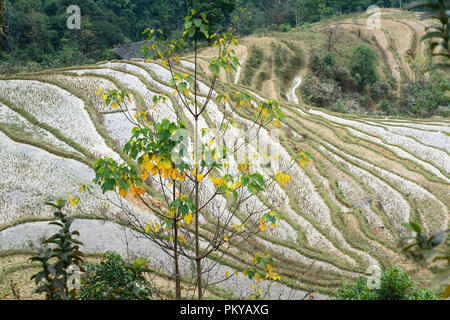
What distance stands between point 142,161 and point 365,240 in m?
8.71

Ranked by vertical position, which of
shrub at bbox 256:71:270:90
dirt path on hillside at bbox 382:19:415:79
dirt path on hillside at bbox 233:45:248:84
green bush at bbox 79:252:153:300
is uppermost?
dirt path on hillside at bbox 382:19:415:79

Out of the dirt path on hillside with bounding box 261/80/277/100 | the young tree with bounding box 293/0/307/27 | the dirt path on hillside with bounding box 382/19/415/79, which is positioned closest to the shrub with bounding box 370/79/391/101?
the dirt path on hillside with bounding box 382/19/415/79

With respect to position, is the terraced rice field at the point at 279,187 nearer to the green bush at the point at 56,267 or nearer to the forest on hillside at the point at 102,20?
the green bush at the point at 56,267

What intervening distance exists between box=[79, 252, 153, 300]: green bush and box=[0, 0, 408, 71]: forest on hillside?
79.7 feet

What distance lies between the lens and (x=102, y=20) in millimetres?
39688

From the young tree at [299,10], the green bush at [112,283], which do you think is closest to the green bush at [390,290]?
the green bush at [112,283]

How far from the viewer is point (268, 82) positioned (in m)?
28.0

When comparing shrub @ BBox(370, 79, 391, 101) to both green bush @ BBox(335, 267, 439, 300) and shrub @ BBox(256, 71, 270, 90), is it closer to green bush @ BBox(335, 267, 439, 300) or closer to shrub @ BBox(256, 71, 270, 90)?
shrub @ BBox(256, 71, 270, 90)

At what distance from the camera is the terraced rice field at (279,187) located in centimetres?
862

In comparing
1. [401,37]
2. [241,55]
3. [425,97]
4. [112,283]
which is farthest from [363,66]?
[112,283]

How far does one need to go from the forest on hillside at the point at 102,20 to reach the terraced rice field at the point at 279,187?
13704mm

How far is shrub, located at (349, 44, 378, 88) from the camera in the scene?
28.9 m
